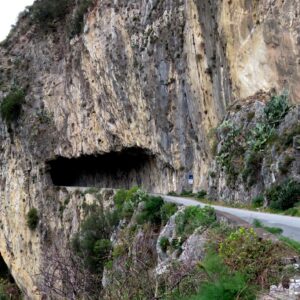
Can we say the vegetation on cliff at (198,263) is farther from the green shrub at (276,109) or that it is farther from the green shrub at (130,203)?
the green shrub at (276,109)

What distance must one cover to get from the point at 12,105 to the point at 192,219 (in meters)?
33.5

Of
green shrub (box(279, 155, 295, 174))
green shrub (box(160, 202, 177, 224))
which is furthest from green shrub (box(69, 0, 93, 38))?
green shrub (box(279, 155, 295, 174))

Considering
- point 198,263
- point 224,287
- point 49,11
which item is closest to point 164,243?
point 198,263

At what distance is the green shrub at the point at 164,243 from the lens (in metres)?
13.5

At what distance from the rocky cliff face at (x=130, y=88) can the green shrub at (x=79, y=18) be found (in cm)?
93

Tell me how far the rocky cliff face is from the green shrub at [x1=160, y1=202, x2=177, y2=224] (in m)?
4.47

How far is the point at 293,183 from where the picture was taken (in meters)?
17.0

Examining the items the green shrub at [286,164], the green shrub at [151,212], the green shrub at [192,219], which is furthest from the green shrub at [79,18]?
the green shrub at [192,219]

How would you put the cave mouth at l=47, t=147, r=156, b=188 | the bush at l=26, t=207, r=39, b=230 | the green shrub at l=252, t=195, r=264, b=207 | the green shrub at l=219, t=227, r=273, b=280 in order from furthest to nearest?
the bush at l=26, t=207, r=39, b=230 < the cave mouth at l=47, t=147, r=156, b=188 < the green shrub at l=252, t=195, r=264, b=207 < the green shrub at l=219, t=227, r=273, b=280

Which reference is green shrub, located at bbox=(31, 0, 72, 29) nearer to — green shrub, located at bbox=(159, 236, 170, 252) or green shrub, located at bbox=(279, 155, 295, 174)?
green shrub, located at bbox=(279, 155, 295, 174)

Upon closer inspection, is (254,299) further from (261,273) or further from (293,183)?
(293,183)

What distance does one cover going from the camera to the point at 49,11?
4478 cm

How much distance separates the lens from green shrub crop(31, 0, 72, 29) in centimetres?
4416

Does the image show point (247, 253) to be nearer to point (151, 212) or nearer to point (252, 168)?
point (151, 212)
